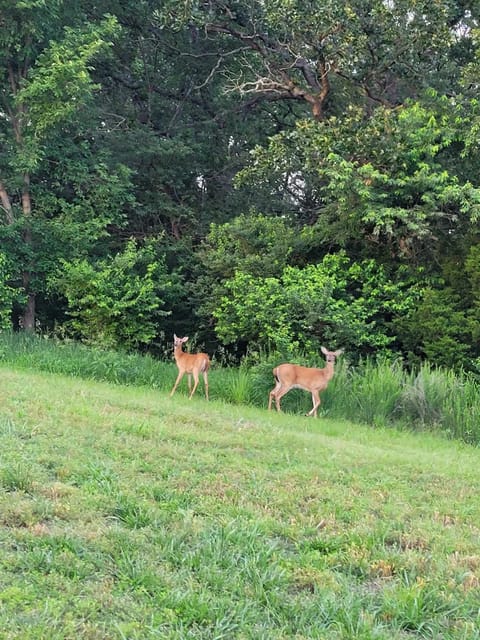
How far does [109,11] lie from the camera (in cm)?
1571

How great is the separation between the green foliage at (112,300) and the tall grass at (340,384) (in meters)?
1.31

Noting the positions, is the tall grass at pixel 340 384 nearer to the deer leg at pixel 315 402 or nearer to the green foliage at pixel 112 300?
the deer leg at pixel 315 402

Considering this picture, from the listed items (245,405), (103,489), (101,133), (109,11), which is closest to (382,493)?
(103,489)

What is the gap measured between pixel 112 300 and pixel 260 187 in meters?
6.05

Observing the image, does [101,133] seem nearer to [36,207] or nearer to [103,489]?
[36,207]

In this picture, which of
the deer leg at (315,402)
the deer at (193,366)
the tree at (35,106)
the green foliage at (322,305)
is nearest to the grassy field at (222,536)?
the deer leg at (315,402)

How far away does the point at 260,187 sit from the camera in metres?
16.8

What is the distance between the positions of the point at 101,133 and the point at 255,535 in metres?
13.7

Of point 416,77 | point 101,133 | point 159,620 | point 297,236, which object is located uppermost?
point 416,77

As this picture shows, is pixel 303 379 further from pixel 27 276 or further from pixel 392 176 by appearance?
pixel 27 276

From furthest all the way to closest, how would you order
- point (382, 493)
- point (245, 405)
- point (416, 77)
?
point (416, 77) < point (245, 405) < point (382, 493)

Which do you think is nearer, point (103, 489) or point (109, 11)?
point (103, 489)

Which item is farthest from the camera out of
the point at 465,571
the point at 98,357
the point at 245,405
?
the point at 98,357

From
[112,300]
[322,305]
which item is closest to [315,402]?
[322,305]
